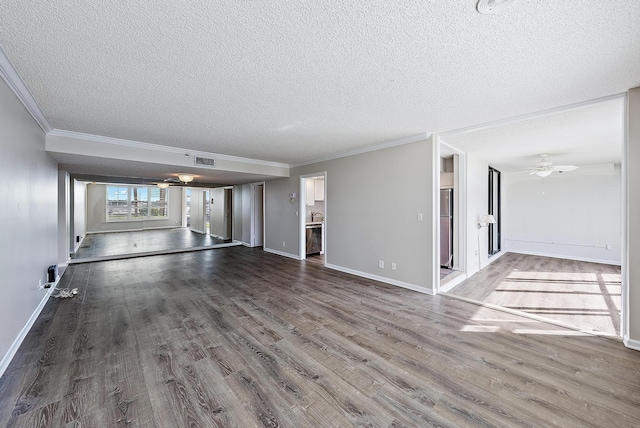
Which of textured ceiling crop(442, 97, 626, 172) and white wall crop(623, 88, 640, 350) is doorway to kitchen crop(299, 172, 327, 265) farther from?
white wall crop(623, 88, 640, 350)

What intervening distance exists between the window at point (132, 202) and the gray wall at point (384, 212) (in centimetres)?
492

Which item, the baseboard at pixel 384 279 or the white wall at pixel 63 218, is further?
the white wall at pixel 63 218

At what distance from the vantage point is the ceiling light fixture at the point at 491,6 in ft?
4.47

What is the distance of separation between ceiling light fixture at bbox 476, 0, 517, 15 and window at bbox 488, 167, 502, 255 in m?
6.05

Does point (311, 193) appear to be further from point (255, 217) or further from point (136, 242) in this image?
point (136, 242)

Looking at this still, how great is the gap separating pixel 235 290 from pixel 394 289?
2519 mm

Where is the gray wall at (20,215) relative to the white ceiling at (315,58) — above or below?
below

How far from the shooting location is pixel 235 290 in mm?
4035

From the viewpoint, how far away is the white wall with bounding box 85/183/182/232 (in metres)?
7.58

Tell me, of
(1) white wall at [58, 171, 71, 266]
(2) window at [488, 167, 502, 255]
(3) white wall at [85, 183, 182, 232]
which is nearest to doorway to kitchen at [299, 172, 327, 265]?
(2) window at [488, 167, 502, 255]

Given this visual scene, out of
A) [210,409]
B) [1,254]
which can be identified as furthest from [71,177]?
[210,409]

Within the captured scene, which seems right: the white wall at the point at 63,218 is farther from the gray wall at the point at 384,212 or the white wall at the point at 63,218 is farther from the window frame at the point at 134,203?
the gray wall at the point at 384,212

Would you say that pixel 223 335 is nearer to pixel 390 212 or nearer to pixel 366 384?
pixel 366 384

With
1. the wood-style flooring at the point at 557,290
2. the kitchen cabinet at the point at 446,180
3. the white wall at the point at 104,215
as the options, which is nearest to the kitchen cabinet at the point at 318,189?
the kitchen cabinet at the point at 446,180
